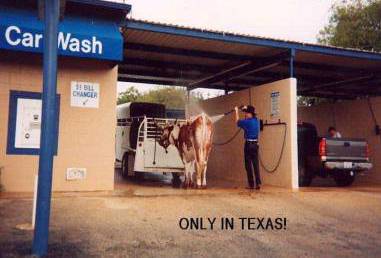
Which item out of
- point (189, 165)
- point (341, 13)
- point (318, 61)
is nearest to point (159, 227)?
point (189, 165)

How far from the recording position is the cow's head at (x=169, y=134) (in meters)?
12.5

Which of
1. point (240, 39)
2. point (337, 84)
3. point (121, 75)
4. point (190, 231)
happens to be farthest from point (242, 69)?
point (190, 231)

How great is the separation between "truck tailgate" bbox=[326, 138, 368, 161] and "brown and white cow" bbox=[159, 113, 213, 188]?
3982 mm

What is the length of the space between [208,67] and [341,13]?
1632 centimetres

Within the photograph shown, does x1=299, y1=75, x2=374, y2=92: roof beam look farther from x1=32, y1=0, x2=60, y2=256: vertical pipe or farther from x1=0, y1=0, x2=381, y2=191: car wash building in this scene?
x1=32, y1=0, x2=60, y2=256: vertical pipe

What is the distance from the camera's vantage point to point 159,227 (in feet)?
23.7

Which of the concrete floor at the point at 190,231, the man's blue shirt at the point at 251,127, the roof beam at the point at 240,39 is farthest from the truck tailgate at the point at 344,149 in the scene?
the man's blue shirt at the point at 251,127

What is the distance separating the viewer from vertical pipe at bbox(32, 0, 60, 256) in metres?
5.28

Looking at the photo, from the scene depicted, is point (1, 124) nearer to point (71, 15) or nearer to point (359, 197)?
point (71, 15)

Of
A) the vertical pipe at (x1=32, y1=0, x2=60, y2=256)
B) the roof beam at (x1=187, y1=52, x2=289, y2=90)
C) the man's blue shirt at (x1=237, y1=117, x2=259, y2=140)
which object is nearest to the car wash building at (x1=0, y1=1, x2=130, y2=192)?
the man's blue shirt at (x1=237, y1=117, x2=259, y2=140)

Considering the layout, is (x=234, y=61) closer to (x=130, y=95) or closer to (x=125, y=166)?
(x=125, y=166)

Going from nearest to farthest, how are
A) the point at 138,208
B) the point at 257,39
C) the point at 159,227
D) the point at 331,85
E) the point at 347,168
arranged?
the point at 159,227
the point at 138,208
the point at 257,39
the point at 347,168
the point at 331,85

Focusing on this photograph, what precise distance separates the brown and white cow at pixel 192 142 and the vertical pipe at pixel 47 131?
22.0 ft

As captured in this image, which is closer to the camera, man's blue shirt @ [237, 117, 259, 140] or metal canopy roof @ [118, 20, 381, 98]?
man's blue shirt @ [237, 117, 259, 140]
